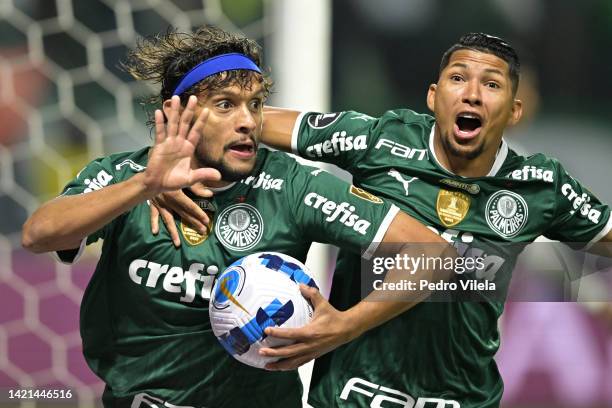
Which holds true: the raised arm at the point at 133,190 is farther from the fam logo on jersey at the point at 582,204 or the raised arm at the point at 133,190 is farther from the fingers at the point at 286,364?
the fam logo on jersey at the point at 582,204

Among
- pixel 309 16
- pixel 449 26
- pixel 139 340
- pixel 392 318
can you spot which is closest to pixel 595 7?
pixel 449 26

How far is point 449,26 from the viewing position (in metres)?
3.86

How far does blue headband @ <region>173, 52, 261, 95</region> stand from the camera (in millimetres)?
2541

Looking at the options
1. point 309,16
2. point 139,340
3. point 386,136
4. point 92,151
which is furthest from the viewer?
point 92,151

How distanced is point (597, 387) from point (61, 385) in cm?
198

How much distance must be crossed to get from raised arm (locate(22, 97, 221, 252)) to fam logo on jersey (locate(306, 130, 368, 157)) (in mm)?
541

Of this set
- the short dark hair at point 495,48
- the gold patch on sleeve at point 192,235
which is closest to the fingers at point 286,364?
the gold patch on sleeve at point 192,235

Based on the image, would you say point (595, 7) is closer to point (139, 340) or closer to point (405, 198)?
point (405, 198)

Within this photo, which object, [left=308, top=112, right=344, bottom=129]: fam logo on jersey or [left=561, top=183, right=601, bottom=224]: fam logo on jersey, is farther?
[left=308, top=112, right=344, bottom=129]: fam logo on jersey

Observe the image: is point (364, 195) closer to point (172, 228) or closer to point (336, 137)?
point (336, 137)

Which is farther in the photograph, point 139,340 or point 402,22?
point 402,22

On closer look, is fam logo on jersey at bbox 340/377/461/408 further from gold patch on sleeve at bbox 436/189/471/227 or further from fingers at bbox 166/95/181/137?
fingers at bbox 166/95/181/137

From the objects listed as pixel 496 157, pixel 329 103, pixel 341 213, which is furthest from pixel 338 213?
pixel 329 103

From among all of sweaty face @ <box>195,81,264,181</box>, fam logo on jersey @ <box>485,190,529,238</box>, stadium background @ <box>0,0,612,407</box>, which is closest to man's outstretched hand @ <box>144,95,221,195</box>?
sweaty face @ <box>195,81,264,181</box>
